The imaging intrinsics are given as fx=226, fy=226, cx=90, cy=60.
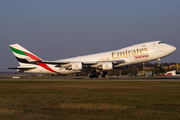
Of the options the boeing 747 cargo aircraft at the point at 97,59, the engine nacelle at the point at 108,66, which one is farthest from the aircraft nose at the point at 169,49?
the engine nacelle at the point at 108,66

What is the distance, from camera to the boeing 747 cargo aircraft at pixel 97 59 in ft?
129

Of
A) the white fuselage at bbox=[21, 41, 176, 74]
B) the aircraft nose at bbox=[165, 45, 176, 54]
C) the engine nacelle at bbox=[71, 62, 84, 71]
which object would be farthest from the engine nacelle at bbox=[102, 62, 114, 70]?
the aircraft nose at bbox=[165, 45, 176, 54]

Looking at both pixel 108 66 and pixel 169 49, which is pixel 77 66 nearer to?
pixel 108 66

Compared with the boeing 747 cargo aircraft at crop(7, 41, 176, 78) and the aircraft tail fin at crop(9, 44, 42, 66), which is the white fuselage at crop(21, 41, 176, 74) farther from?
the aircraft tail fin at crop(9, 44, 42, 66)

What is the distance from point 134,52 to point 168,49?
578 cm

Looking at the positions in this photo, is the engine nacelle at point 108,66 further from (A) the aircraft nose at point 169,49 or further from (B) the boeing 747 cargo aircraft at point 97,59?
(A) the aircraft nose at point 169,49

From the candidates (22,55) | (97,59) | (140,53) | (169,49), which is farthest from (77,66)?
(169,49)

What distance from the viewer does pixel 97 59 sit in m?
43.4

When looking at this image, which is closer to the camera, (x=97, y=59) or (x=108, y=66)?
(x=108, y=66)

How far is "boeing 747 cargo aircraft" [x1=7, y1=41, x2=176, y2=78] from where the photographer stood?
39.4 meters

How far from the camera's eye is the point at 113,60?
137 ft

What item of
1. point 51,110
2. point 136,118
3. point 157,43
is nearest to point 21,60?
point 157,43

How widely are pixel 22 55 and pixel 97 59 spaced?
15.0 meters

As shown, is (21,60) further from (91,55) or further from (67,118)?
(67,118)
